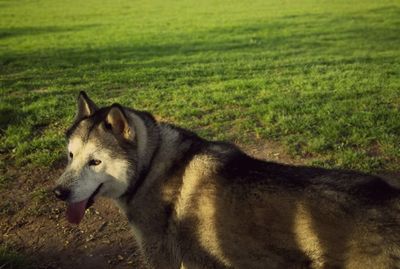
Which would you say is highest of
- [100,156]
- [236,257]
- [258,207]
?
[100,156]

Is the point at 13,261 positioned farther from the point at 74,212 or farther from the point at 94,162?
the point at 94,162

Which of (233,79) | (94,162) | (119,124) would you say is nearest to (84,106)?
(119,124)

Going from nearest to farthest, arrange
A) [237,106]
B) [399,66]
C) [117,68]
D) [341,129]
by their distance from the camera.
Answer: [341,129]
[237,106]
[399,66]
[117,68]

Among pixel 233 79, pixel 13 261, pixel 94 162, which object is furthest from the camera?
pixel 233 79

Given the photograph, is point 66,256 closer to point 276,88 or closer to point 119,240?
point 119,240

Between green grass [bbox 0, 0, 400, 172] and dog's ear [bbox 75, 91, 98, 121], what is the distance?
9.51 ft

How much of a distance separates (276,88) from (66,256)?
7220 mm

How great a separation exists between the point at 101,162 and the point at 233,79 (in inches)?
333

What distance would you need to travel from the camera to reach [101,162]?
334 centimetres

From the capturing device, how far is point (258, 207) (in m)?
2.79

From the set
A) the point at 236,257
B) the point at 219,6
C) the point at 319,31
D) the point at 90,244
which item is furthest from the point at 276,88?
the point at 219,6

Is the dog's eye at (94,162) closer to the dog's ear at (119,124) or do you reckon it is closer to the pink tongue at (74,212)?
the dog's ear at (119,124)

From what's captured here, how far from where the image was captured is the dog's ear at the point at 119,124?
334 cm

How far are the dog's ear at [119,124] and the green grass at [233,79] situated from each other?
3.42m
